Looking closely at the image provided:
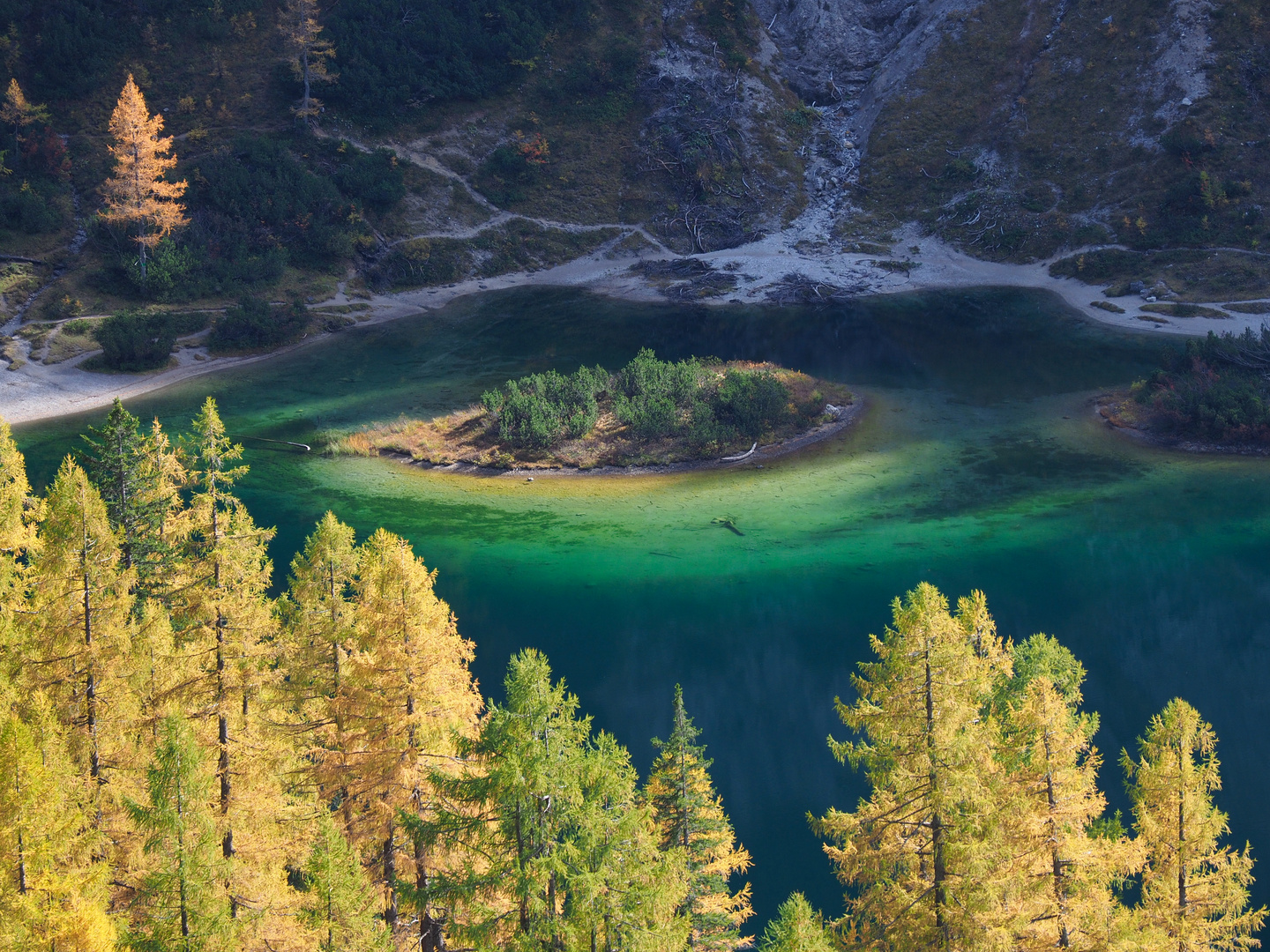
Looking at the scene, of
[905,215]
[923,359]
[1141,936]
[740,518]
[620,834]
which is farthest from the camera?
[905,215]

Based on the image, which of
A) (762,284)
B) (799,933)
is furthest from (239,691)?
(762,284)

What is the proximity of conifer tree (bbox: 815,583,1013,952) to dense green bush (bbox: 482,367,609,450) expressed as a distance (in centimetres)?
2917

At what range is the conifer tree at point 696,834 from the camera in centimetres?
1470

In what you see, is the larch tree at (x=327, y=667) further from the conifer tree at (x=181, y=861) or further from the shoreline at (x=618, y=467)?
the shoreline at (x=618, y=467)

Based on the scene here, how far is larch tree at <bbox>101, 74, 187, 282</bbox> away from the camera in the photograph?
6156 centimetres

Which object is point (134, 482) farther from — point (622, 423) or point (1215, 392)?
point (1215, 392)

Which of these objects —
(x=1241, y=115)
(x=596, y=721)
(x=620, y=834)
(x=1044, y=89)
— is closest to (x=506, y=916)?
(x=620, y=834)

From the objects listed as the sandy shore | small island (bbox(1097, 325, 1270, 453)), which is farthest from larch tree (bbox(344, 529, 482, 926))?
the sandy shore

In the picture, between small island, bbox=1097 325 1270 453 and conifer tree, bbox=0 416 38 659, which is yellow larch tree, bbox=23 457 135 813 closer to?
conifer tree, bbox=0 416 38 659

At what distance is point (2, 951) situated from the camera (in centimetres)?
1105

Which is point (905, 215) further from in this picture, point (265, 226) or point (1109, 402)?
point (265, 226)

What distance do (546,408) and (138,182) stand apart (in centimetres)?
3676

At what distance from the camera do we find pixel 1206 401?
40500 mm

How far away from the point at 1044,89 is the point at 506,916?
270 ft
